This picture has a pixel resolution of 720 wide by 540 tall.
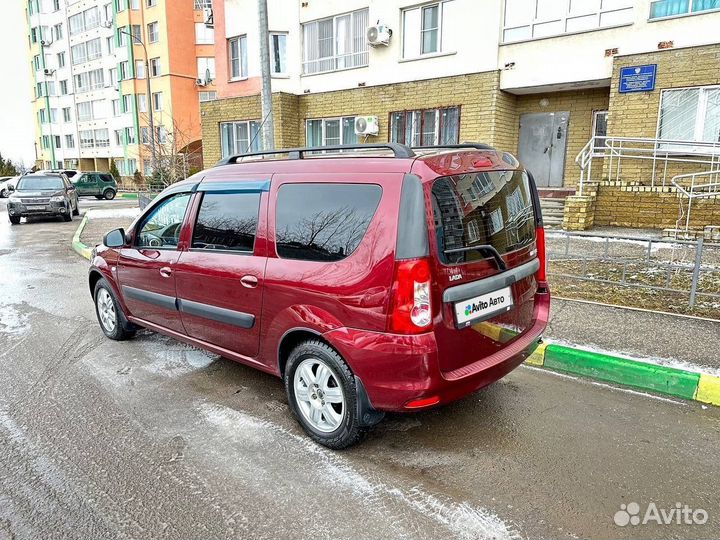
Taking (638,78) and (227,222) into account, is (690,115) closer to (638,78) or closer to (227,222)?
(638,78)

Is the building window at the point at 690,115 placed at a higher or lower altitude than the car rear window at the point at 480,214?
higher

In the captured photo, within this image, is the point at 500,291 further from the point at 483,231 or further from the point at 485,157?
the point at 485,157

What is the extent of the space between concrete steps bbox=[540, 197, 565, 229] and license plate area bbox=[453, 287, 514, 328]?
9.49m

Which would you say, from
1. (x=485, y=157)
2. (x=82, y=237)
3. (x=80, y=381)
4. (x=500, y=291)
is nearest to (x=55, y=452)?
(x=80, y=381)

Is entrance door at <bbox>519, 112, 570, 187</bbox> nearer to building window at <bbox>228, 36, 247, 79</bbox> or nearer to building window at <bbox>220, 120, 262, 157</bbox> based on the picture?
building window at <bbox>220, 120, 262, 157</bbox>

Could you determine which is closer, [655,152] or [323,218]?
[323,218]

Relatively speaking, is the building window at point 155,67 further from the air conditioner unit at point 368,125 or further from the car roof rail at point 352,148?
the car roof rail at point 352,148

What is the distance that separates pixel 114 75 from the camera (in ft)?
144

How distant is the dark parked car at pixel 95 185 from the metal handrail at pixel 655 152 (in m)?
29.2

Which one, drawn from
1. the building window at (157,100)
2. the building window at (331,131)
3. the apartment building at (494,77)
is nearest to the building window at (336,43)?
the apartment building at (494,77)

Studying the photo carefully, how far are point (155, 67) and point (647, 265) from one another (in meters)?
41.4

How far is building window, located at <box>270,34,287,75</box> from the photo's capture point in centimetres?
1866

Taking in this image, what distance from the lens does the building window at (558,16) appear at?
12266mm

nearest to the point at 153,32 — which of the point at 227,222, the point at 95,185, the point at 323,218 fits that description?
the point at 95,185
